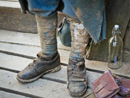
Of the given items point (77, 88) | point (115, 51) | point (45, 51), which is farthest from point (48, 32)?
point (115, 51)

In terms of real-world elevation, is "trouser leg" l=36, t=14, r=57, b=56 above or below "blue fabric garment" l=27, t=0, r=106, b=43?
below

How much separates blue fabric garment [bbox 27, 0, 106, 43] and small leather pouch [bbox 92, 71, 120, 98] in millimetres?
257

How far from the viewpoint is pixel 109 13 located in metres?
1.24

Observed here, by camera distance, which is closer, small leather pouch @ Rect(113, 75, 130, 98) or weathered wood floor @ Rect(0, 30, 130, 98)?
small leather pouch @ Rect(113, 75, 130, 98)

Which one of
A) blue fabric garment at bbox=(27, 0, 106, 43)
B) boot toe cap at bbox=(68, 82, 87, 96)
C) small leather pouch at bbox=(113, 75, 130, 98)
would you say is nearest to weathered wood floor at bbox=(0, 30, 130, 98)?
boot toe cap at bbox=(68, 82, 87, 96)

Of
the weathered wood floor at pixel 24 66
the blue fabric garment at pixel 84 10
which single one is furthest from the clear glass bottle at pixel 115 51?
the blue fabric garment at pixel 84 10

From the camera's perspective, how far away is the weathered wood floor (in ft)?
A: 3.95

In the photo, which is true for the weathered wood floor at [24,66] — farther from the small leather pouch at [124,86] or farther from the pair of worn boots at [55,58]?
the small leather pouch at [124,86]

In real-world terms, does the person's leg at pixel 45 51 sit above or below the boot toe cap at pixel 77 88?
above

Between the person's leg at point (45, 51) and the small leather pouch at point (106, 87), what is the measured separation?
35 cm

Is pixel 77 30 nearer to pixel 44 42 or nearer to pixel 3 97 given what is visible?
pixel 44 42

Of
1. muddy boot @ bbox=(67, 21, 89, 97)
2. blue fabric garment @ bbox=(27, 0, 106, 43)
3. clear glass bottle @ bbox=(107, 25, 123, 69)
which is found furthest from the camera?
clear glass bottle @ bbox=(107, 25, 123, 69)

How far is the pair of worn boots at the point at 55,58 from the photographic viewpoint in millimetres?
1140

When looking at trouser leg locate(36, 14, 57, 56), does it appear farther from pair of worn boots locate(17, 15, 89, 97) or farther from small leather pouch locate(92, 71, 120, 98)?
small leather pouch locate(92, 71, 120, 98)
